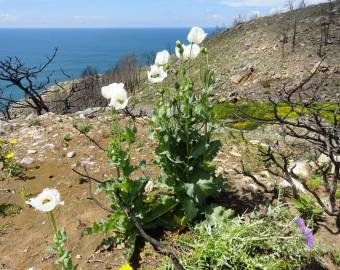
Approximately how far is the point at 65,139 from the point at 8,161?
1.05m

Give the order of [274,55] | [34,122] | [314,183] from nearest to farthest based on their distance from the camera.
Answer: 1. [314,183]
2. [34,122]
3. [274,55]

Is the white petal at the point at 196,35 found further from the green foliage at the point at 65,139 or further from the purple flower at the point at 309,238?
the green foliage at the point at 65,139

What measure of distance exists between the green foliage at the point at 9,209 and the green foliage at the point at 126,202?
5.26 feet

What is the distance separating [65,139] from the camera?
7.08 meters

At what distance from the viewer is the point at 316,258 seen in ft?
11.4

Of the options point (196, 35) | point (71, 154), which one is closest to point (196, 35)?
point (196, 35)

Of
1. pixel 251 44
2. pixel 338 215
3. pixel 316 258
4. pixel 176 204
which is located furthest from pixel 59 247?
pixel 251 44

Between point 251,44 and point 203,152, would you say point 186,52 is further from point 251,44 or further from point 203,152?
point 251,44

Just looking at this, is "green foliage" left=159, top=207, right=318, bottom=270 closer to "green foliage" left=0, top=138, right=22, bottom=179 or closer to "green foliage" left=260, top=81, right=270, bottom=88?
"green foliage" left=0, top=138, right=22, bottom=179

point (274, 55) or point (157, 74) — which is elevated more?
point (157, 74)

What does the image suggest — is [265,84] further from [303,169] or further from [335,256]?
[335,256]

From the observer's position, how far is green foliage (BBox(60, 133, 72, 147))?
6995 millimetres

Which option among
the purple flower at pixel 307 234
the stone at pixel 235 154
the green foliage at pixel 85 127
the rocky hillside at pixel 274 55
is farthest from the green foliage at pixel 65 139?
the rocky hillside at pixel 274 55

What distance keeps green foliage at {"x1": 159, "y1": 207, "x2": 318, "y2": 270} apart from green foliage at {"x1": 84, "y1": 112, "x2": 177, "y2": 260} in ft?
1.91
